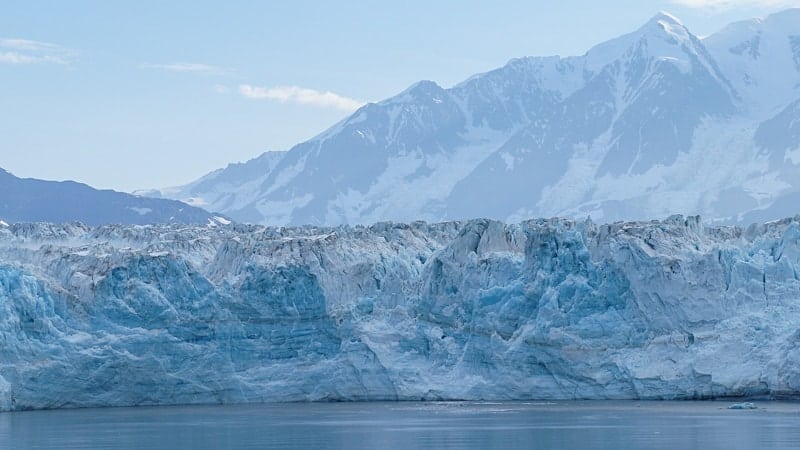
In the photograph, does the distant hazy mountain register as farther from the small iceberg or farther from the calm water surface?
the small iceberg

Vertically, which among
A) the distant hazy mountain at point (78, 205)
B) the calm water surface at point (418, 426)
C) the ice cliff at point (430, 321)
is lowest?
the calm water surface at point (418, 426)

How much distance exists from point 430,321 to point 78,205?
11444 centimetres

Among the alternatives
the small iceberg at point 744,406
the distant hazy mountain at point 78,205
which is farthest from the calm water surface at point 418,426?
the distant hazy mountain at point 78,205

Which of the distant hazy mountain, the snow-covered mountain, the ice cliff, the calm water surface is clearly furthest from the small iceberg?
the snow-covered mountain

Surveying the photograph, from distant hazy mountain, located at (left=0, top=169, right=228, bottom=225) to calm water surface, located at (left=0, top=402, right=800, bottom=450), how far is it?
101m

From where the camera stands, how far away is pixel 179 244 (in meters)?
62.1

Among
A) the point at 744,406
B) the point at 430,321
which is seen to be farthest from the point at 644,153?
the point at 744,406

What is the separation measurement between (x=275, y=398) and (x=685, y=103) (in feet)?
441

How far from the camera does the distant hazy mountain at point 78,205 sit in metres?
155

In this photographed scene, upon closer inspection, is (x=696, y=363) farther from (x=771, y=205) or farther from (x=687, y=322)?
(x=771, y=205)

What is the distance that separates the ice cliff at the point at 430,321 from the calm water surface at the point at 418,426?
2.69ft

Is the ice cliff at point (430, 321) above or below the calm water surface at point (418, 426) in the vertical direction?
above

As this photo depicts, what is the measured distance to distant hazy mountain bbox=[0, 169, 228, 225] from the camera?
154875mm

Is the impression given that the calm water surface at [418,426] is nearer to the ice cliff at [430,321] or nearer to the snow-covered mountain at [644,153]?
the ice cliff at [430,321]
